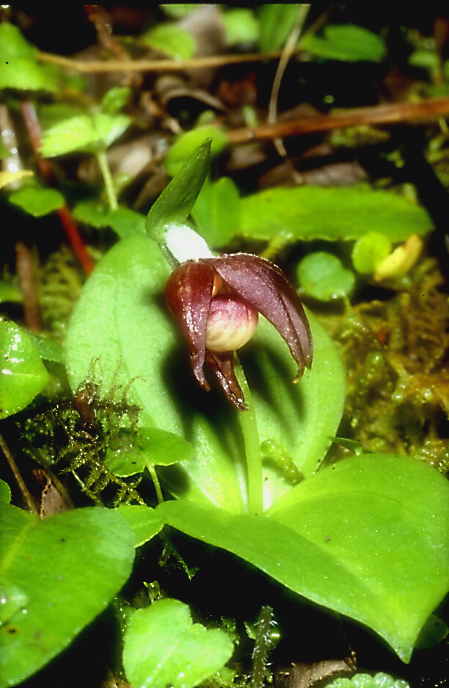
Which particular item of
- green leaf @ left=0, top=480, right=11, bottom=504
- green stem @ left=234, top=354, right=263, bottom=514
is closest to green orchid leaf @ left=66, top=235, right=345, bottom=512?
green stem @ left=234, top=354, right=263, bottom=514

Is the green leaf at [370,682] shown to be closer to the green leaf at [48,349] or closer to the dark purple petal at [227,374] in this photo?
the dark purple petal at [227,374]

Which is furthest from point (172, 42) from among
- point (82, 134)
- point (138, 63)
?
point (82, 134)

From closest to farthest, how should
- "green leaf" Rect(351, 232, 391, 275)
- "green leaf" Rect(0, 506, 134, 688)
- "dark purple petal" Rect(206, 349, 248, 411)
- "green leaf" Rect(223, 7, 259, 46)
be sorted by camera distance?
"green leaf" Rect(0, 506, 134, 688), "dark purple petal" Rect(206, 349, 248, 411), "green leaf" Rect(351, 232, 391, 275), "green leaf" Rect(223, 7, 259, 46)

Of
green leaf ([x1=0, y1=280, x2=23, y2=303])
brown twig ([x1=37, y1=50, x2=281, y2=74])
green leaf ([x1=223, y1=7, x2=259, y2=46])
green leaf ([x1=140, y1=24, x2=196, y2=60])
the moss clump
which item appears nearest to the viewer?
the moss clump

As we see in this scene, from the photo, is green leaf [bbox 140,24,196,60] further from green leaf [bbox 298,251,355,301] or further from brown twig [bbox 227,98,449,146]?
green leaf [bbox 298,251,355,301]

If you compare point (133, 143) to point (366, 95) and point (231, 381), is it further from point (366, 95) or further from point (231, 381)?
point (231, 381)

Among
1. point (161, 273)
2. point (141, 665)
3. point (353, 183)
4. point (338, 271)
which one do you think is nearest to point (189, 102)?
point (353, 183)
